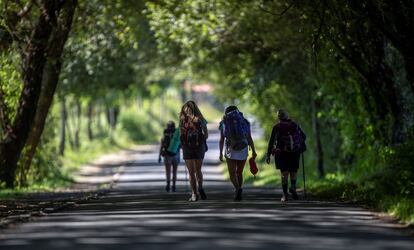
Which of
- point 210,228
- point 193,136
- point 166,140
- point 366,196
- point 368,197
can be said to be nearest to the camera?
point 210,228

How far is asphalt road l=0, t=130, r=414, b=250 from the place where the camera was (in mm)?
12203

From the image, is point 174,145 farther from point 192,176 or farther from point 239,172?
point 239,172

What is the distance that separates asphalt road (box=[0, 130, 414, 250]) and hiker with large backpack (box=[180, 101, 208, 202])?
1255mm

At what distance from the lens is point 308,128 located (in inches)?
1517

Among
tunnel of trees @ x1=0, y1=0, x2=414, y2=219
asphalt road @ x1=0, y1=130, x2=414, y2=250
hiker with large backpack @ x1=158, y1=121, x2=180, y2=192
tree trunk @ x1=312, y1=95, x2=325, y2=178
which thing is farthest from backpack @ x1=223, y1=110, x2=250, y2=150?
tree trunk @ x1=312, y1=95, x2=325, y2=178

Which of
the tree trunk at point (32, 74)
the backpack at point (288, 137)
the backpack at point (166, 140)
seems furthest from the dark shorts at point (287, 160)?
the tree trunk at point (32, 74)

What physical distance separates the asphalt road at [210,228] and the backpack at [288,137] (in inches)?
48.3

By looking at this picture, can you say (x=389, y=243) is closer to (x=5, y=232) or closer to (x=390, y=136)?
(x=5, y=232)

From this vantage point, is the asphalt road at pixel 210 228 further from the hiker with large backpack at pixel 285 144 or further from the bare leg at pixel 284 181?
the hiker with large backpack at pixel 285 144

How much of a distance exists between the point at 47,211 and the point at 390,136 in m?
11.1

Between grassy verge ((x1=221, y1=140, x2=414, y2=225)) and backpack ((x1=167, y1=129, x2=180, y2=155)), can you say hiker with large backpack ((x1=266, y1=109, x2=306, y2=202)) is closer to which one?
grassy verge ((x1=221, y1=140, x2=414, y2=225))

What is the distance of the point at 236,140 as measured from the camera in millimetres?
20391

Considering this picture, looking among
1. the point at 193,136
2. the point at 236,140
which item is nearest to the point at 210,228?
the point at 236,140

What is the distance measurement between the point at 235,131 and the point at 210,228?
6695 millimetres
